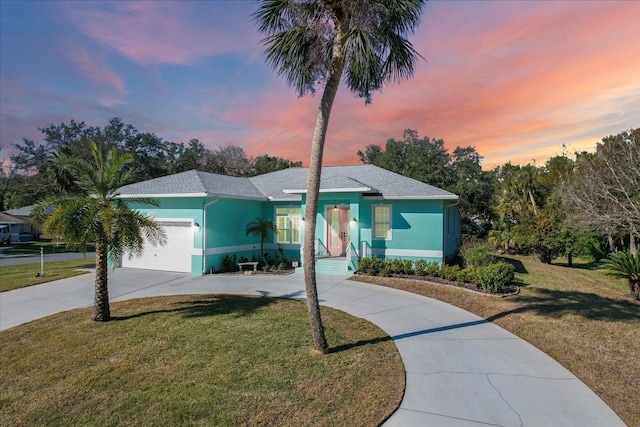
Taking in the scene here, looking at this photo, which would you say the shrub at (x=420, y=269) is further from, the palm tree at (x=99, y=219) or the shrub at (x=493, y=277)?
the palm tree at (x=99, y=219)

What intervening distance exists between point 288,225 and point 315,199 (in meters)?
11.4

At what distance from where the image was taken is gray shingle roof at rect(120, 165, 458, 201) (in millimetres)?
14470

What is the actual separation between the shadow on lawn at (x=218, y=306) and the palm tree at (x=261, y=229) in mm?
5506

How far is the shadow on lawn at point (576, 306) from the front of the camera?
8688 mm

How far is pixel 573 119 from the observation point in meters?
13.9

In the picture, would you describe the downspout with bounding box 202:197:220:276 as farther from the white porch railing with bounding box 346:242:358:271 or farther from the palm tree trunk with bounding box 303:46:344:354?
the palm tree trunk with bounding box 303:46:344:354

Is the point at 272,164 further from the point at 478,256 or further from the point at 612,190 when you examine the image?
the point at 612,190

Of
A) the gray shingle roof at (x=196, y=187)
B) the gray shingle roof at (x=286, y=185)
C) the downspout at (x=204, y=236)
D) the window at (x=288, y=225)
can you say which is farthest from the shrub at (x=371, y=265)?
the downspout at (x=204, y=236)

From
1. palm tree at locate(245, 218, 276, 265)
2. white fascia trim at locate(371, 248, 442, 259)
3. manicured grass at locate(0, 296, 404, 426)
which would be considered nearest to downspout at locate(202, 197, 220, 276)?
palm tree at locate(245, 218, 276, 265)

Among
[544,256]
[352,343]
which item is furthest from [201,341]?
[544,256]

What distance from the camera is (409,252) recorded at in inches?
585

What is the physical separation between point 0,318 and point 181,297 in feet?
14.3

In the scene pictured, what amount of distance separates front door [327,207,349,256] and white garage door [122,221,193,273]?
631 cm

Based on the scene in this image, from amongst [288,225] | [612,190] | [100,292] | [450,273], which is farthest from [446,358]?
[612,190]
